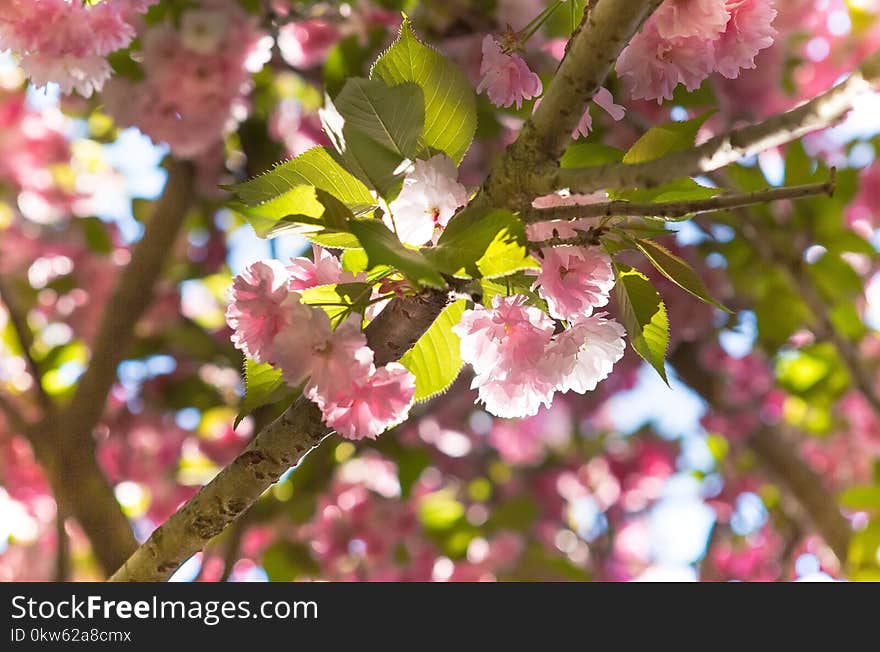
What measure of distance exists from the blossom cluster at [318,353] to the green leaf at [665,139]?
0.27 meters

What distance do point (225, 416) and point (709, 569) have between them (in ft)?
5.29

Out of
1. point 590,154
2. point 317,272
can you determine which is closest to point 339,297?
point 317,272

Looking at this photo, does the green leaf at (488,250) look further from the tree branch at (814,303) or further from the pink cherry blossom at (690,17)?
the tree branch at (814,303)

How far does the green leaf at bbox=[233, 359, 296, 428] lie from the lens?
764mm

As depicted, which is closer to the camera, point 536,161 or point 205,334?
Result: point 536,161

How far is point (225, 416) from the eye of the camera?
9.14 ft

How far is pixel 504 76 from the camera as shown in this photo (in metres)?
0.85

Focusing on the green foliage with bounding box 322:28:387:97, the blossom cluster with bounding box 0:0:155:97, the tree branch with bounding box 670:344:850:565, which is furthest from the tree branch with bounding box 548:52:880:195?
the tree branch with bounding box 670:344:850:565

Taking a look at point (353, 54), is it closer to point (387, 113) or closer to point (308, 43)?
point (308, 43)

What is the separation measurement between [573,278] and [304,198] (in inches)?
9.3

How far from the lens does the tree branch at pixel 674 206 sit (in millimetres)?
549
